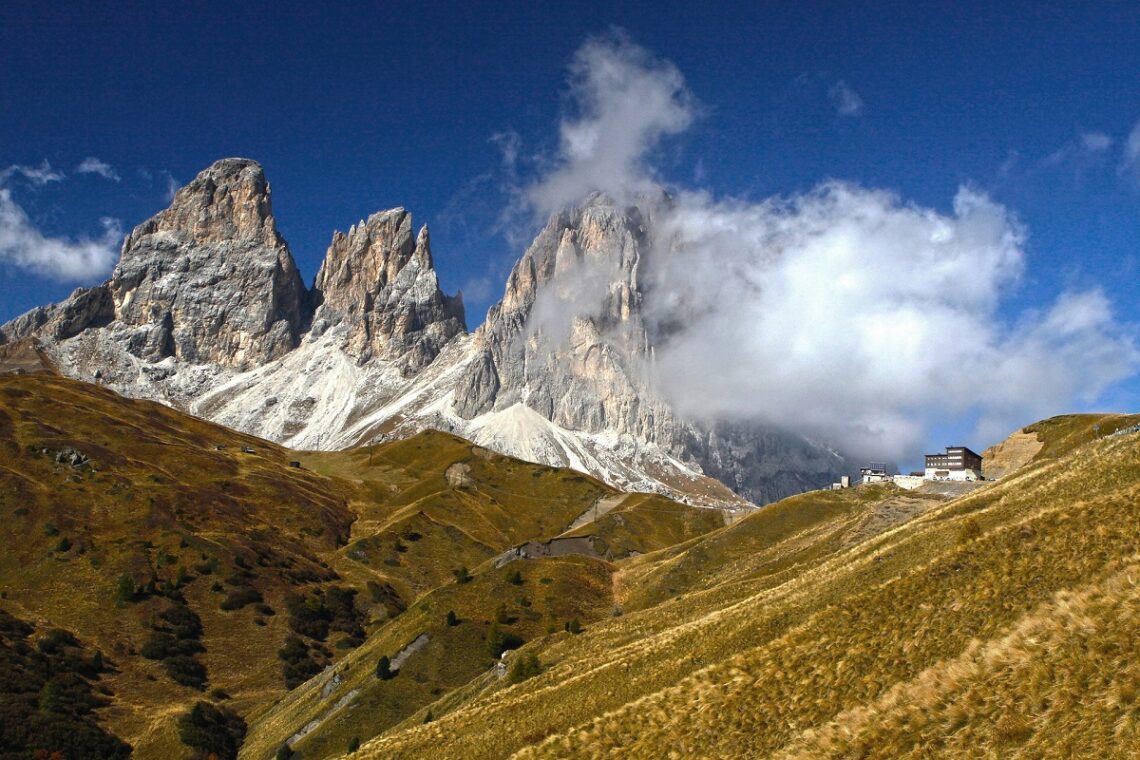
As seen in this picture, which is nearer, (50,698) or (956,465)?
(50,698)

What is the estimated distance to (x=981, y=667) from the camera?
76.7 ft

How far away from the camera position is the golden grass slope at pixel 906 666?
2075 centimetres

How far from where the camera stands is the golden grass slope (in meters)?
20.8

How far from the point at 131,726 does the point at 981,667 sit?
83119 mm

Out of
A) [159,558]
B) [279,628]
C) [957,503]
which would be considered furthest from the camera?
[159,558]

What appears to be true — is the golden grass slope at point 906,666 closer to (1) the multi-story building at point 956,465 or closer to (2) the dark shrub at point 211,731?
(2) the dark shrub at point 211,731

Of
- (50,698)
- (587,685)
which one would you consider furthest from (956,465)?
(50,698)

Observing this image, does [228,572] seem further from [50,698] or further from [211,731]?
[211,731]

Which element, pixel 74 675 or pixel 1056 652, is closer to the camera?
pixel 1056 652

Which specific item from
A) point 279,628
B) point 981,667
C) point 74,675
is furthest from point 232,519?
point 981,667

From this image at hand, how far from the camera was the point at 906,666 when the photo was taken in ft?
85.5

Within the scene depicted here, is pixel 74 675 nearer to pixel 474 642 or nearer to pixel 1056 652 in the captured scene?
pixel 474 642

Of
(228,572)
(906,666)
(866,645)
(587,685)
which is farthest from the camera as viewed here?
(228,572)

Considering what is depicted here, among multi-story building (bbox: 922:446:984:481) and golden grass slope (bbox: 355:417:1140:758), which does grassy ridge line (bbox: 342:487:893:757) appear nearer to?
golden grass slope (bbox: 355:417:1140:758)
